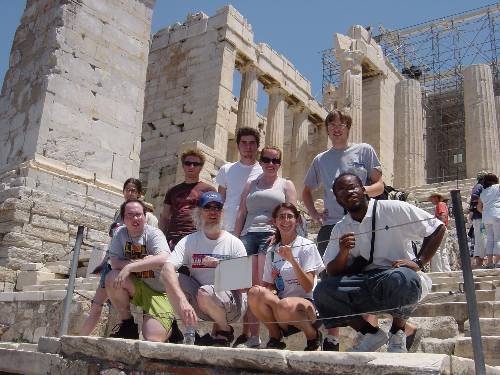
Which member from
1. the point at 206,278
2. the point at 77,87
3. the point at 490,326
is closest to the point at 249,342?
the point at 206,278

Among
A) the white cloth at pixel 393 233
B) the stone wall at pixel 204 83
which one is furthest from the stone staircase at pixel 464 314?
the stone wall at pixel 204 83

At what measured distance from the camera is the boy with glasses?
6.06 m

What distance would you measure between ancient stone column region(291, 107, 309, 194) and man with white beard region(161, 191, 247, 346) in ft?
65.6

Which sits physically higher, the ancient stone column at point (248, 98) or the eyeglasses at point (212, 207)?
the ancient stone column at point (248, 98)

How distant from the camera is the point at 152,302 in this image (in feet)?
15.4

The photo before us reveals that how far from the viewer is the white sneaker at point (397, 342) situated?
345cm

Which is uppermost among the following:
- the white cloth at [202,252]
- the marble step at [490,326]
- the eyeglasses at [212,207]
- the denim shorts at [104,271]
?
the eyeglasses at [212,207]

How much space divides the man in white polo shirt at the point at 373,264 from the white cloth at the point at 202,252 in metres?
1.07

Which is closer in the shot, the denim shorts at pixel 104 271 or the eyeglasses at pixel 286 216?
the eyeglasses at pixel 286 216

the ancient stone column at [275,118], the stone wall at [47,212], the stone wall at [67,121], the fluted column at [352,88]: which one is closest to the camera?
the stone wall at [47,212]

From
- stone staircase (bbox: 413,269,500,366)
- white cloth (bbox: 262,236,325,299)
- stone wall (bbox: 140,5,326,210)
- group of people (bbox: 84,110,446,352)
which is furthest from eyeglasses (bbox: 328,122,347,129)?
stone wall (bbox: 140,5,326,210)

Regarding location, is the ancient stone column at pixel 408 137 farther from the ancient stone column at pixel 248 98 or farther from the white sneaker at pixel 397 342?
the white sneaker at pixel 397 342

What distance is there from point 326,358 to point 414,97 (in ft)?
80.1

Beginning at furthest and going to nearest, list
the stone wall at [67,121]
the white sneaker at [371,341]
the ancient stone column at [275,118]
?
1. the ancient stone column at [275,118]
2. the stone wall at [67,121]
3. the white sneaker at [371,341]
